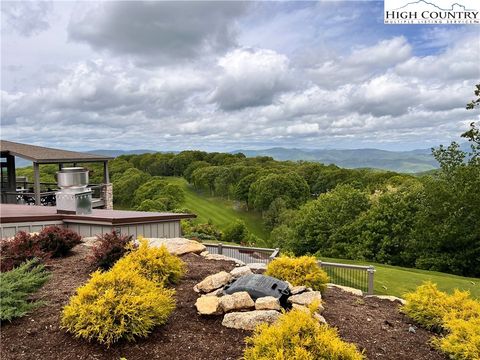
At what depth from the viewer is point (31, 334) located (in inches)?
162

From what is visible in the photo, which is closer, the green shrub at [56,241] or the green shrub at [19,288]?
the green shrub at [19,288]

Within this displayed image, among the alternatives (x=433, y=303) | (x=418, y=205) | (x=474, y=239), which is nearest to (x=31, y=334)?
(x=433, y=303)

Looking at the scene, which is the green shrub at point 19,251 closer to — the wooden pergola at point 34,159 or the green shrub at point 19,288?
the green shrub at point 19,288

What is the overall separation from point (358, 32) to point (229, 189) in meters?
51.5

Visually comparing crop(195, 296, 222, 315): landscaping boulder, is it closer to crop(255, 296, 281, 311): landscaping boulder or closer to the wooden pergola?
crop(255, 296, 281, 311): landscaping boulder

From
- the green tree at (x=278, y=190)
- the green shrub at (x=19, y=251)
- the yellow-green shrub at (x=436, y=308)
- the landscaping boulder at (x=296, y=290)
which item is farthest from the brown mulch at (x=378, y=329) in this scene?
the green tree at (x=278, y=190)

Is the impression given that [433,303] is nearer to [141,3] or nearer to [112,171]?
[141,3]

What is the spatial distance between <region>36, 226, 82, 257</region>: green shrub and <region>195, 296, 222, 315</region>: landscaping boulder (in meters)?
3.67

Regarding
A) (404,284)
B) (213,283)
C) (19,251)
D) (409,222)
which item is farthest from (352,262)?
(19,251)

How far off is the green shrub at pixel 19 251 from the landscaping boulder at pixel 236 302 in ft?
11.3

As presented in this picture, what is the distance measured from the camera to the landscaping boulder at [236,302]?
4.70 m

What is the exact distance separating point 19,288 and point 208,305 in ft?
8.44

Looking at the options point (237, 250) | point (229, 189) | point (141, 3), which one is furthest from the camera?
point (229, 189)

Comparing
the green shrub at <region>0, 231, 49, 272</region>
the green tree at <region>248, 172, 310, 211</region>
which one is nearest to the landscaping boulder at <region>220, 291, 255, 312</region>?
the green shrub at <region>0, 231, 49, 272</region>
